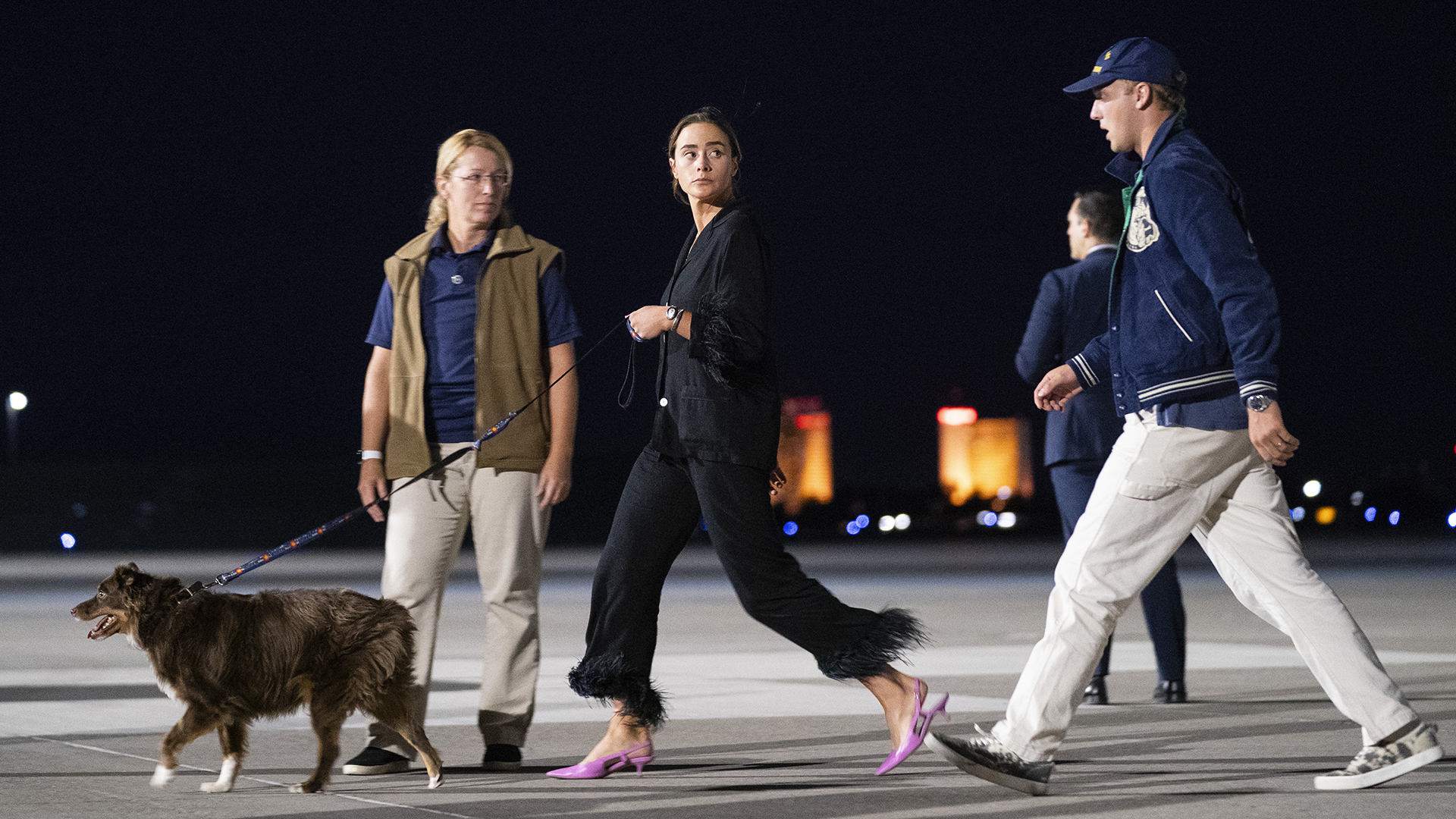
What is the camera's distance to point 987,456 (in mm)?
55062

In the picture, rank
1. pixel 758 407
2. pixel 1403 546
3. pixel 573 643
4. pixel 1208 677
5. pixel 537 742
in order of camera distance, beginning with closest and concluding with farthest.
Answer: pixel 758 407
pixel 537 742
pixel 1208 677
pixel 573 643
pixel 1403 546

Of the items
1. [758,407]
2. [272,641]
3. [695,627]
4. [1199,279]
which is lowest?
[695,627]

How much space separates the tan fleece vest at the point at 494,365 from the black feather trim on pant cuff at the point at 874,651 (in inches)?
50.8

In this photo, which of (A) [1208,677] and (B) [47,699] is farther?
(A) [1208,677]

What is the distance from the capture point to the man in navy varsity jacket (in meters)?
4.87

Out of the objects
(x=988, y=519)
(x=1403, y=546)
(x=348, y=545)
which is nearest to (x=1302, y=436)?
(x=988, y=519)

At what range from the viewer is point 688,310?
5.33 meters

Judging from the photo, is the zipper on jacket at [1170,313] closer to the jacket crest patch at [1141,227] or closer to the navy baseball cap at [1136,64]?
the jacket crest patch at [1141,227]

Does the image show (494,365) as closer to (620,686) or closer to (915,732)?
(620,686)

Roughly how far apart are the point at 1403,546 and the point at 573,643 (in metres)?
26.3

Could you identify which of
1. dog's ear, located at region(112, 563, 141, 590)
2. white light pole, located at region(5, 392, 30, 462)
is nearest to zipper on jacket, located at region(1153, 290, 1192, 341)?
dog's ear, located at region(112, 563, 141, 590)

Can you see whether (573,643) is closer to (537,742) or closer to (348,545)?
(537,742)

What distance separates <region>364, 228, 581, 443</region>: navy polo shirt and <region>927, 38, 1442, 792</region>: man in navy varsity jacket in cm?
197

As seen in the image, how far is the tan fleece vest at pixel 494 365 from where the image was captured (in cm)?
586
